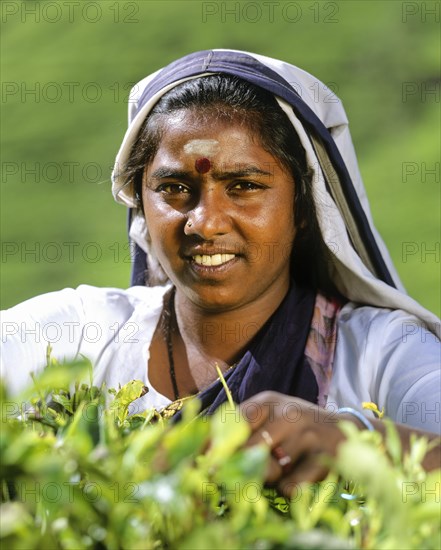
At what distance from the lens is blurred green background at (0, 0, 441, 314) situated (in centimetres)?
462

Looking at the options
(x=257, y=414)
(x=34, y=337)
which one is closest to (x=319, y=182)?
(x=34, y=337)

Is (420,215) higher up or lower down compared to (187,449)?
lower down

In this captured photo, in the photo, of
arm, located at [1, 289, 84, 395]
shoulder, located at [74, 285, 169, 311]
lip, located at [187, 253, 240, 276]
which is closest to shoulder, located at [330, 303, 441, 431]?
lip, located at [187, 253, 240, 276]

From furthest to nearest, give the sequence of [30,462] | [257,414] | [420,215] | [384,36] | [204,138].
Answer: [384,36] → [420,215] → [204,138] → [257,414] → [30,462]

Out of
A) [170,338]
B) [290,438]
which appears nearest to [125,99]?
[170,338]

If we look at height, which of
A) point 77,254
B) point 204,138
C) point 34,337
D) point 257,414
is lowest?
point 77,254

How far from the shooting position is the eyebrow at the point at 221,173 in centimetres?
195

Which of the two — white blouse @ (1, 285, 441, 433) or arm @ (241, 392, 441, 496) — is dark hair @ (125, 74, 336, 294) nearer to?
white blouse @ (1, 285, 441, 433)

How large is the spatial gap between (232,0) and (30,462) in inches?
202

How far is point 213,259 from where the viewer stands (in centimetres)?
199

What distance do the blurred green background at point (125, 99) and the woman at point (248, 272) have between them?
6.76 ft

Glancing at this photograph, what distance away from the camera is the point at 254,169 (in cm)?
196

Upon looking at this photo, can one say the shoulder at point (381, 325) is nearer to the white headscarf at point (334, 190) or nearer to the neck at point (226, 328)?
the white headscarf at point (334, 190)

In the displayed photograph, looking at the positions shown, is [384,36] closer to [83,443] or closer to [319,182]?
[319,182]
